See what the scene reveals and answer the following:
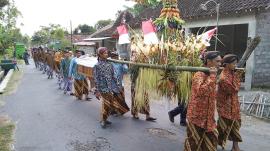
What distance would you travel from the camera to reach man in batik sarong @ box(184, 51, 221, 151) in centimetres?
547

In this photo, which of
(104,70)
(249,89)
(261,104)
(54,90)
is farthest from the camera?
(54,90)

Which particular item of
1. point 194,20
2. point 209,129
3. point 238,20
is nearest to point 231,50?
point 194,20

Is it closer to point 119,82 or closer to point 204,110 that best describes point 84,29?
point 119,82

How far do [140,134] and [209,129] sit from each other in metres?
2.51

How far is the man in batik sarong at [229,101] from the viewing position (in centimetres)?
614

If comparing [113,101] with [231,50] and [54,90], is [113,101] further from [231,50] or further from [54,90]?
[231,50]

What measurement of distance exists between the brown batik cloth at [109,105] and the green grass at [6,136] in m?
2.00

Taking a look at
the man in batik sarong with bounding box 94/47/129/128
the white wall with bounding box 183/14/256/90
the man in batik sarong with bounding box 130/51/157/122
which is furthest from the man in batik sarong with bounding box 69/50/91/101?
the white wall with bounding box 183/14/256/90

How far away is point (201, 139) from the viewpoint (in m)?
5.68

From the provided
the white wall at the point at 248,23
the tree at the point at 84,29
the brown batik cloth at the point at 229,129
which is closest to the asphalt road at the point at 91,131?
the brown batik cloth at the point at 229,129

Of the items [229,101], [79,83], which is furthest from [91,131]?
[79,83]

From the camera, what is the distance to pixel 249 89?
14.5 m

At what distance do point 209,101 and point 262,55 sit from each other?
10094 millimetres

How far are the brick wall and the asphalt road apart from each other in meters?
5.37
